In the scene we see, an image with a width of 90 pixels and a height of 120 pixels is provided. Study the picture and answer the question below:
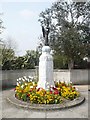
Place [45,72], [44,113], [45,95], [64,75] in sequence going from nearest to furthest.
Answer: [44,113], [45,95], [45,72], [64,75]

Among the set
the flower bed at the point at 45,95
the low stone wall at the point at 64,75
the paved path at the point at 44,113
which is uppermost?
the low stone wall at the point at 64,75

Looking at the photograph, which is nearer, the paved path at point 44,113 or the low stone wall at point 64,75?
the paved path at point 44,113

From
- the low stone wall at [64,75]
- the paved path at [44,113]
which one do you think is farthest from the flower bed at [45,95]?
the low stone wall at [64,75]

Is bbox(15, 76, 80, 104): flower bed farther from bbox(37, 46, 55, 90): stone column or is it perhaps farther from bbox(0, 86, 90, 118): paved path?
bbox(0, 86, 90, 118): paved path

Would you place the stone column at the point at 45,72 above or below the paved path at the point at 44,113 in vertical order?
above

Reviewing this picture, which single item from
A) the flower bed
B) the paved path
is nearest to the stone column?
the flower bed

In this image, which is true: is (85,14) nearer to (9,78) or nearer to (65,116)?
(9,78)

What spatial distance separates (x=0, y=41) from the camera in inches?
482

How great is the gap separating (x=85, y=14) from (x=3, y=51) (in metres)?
6.61

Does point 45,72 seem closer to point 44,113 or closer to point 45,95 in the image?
point 45,95

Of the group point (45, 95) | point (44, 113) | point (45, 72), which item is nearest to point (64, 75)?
point (45, 72)

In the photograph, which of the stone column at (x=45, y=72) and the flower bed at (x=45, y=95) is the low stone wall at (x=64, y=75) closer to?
the flower bed at (x=45, y=95)

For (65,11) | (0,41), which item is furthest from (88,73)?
(0,41)

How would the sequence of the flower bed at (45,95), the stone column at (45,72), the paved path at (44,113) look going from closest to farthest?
the paved path at (44,113) → the flower bed at (45,95) → the stone column at (45,72)
